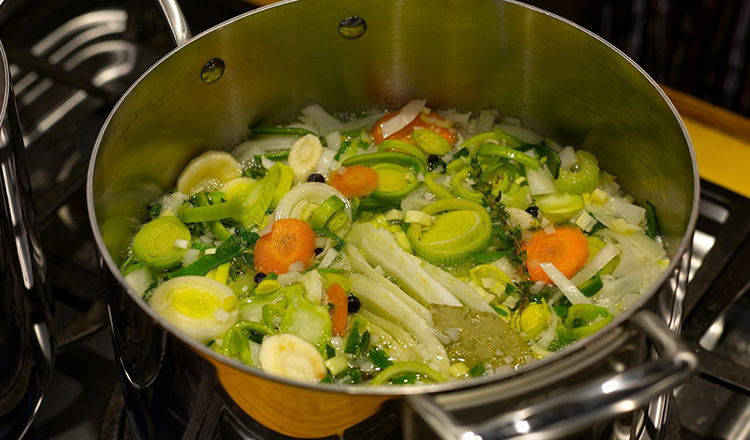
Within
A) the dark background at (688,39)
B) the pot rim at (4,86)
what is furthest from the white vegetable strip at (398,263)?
the dark background at (688,39)

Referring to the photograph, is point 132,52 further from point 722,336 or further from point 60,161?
point 722,336

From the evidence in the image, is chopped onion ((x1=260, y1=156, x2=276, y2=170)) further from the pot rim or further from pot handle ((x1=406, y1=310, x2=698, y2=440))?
pot handle ((x1=406, y1=310, x2=698, y2=440))

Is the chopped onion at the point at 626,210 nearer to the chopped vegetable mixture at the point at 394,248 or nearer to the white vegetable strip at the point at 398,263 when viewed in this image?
the chopped vegetable mixture at the point at 394,248

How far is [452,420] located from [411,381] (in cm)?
23

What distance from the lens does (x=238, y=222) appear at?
1.15 meters

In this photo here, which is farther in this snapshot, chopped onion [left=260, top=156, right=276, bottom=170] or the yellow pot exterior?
chopped onion [left=260, top=156, right=276, bottom=170]

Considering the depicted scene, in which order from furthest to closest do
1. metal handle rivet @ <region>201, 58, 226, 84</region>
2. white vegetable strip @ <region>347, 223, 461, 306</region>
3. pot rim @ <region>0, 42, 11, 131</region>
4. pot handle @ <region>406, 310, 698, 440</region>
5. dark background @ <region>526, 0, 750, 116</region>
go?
1. dark background @ <region>526, 0, 750, 116</region>
2. metal handle rivet @ <region>201, 58, 226, 84</region>
3. white vegetable strip @ <region>347, 223, 461, 306</region>
4. pot rim @ <region>0, 42, 11, 131</region>
5. pot handle @ <region>406, 310, 698, 440</region>

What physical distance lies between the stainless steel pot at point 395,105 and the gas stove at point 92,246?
0.24 ft

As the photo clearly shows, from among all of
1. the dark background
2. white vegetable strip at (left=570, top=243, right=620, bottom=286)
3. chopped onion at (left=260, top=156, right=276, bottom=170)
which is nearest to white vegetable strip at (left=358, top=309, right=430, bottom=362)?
white vegetable strip at (left=570, top=243, right=620, bottom=286)

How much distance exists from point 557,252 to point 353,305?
29 centimetres

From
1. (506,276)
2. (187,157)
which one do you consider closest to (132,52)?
Result: (187,157)

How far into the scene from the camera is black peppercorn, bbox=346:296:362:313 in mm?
989

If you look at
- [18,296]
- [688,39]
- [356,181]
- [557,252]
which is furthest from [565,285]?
[688,39]

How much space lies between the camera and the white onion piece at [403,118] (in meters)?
1.27
